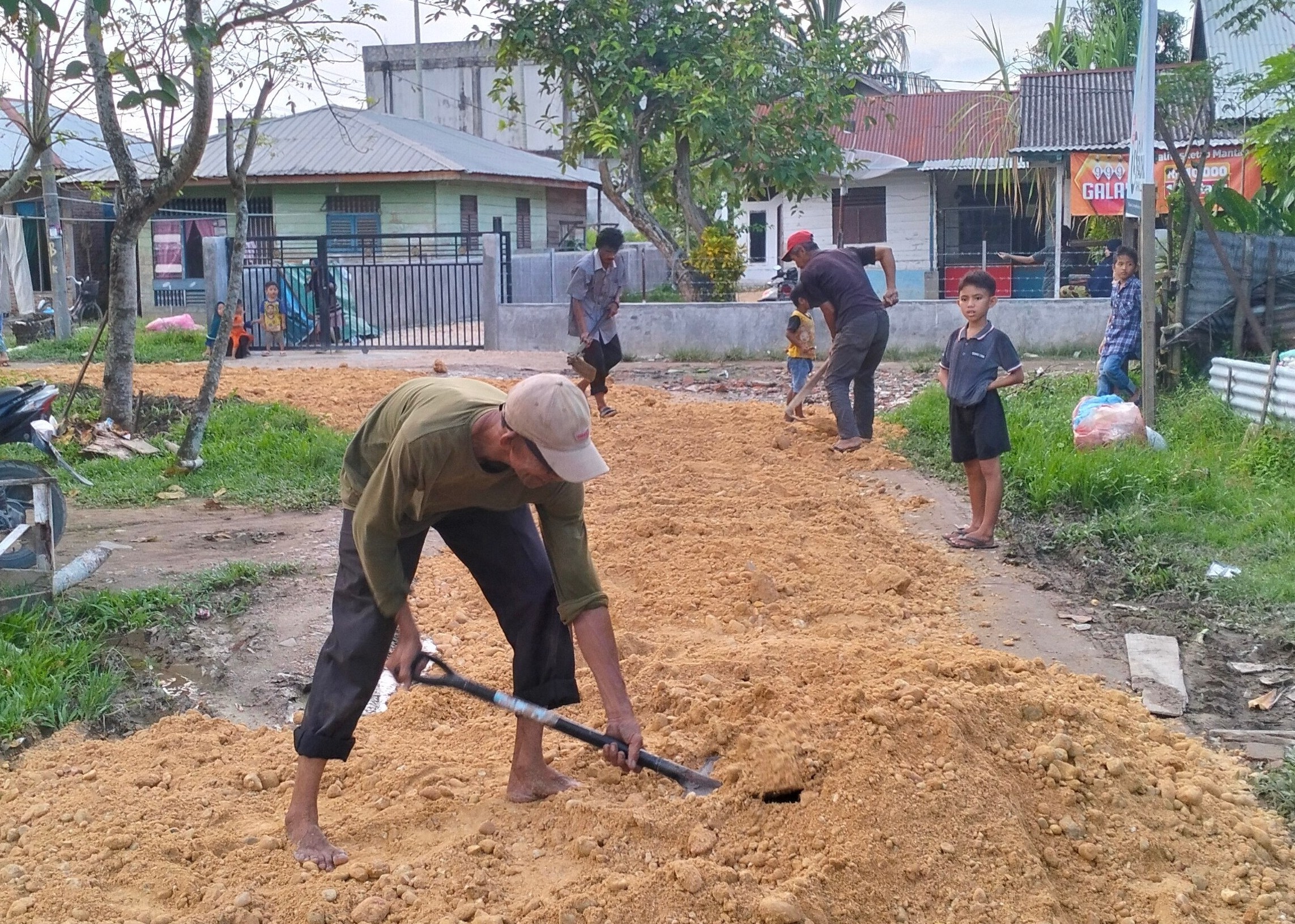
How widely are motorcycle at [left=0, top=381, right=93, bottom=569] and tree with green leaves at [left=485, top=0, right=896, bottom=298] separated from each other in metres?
10.8

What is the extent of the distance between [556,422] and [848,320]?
6796 millimetres

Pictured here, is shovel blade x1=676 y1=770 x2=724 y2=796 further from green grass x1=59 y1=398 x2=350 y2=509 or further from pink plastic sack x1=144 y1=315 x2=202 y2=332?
pink plastic sack x1=144 y1=315 x2=202 y2=332

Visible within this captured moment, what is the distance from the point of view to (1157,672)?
4906 mm

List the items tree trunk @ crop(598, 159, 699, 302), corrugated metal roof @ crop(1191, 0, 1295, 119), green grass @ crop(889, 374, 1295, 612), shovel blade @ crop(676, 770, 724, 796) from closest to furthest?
shovel blade @ crop(676, 770, 724, 796) < green grass @ crop(889, 374, 1295, 612) < tree trunk @ crop(598, 159, 699, 302) < corrugated metal roof @ crop(1191, 0, 1295, 119)

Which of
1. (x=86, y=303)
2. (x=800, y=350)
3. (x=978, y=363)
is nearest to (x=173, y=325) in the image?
(x=86, y=303)

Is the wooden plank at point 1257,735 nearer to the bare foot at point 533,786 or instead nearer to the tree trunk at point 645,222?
the bare foot at point 533,786

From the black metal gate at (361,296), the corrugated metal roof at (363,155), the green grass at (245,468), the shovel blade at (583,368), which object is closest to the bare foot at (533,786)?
the green grass at (245,468)

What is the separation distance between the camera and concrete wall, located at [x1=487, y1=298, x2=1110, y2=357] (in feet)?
52.0

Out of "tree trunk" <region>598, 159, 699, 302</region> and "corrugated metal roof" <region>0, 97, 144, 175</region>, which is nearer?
"tree trunk" <region>598, 159, 699, 302</region>

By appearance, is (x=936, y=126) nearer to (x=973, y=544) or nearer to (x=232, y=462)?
(x=232, y=462)

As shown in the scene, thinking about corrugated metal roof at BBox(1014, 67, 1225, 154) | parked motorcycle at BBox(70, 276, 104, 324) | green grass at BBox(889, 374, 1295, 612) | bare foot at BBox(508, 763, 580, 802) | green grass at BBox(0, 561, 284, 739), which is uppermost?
corrugated metal roof at BBox(1014, 67, 1225, 154)

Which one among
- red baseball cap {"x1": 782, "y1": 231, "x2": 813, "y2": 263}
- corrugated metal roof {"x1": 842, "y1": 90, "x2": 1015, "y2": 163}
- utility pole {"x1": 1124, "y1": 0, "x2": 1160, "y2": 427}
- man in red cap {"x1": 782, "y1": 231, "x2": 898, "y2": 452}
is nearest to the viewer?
utility pole {"x1": 1124, "y1": 0, "x2": 1160, "y2": 427}

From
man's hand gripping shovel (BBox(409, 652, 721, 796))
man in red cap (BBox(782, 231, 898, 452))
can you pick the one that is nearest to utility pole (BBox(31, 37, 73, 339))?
man in red cap (BBox(782, 231, 898, 452))

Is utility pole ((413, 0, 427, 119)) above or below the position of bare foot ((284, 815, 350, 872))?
above
